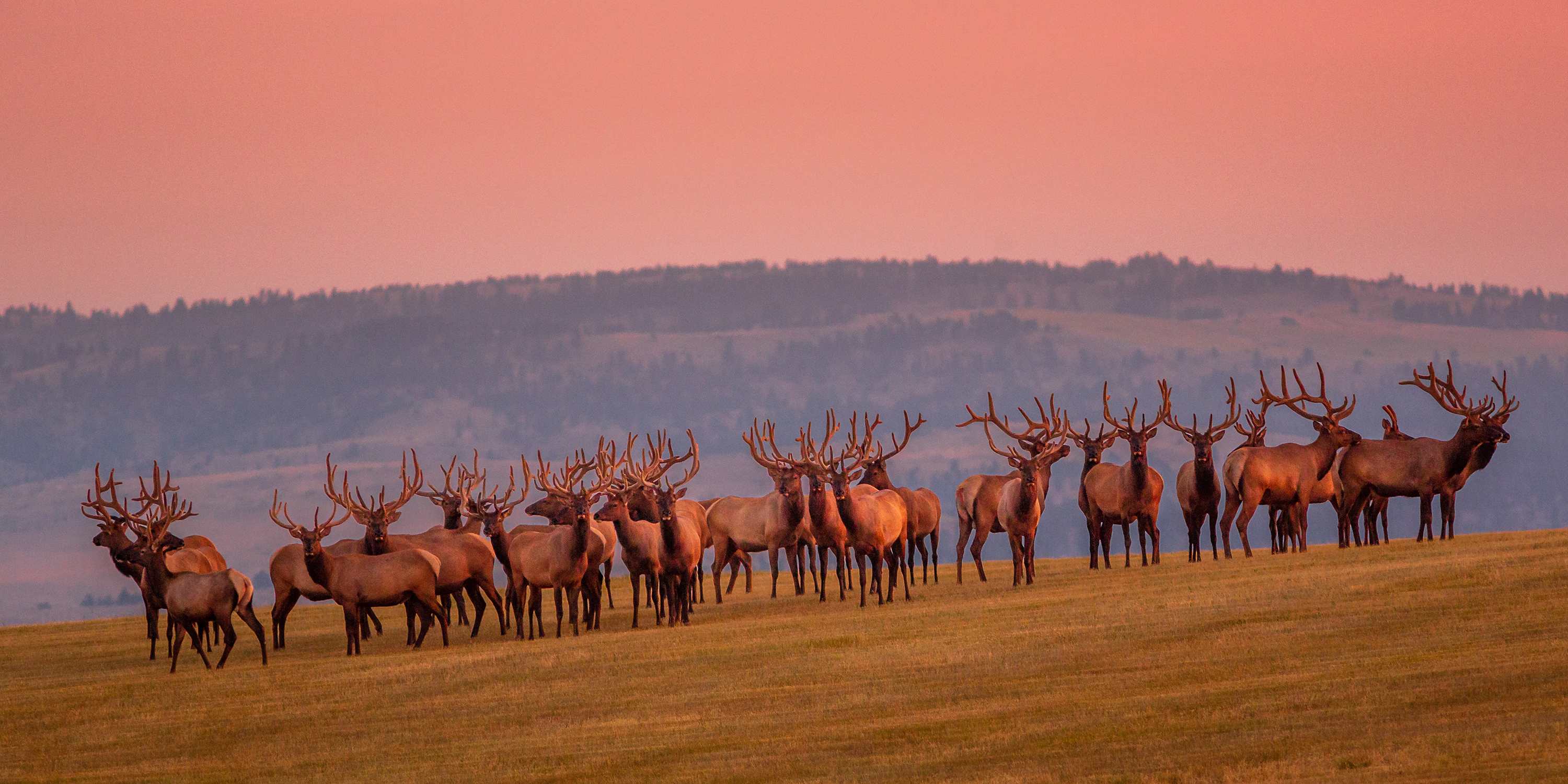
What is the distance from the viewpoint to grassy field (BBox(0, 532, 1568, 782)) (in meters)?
18.3

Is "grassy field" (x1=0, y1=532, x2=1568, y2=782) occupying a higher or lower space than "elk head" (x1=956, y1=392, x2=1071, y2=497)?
lower

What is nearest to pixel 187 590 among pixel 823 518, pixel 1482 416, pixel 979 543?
pixel 823 518

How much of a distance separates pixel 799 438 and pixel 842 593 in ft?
12.5

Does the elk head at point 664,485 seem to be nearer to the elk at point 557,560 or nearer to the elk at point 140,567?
the elk at point 557,560

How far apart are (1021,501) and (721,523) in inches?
Result: 243

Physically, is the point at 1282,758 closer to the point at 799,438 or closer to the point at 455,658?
the point at 455,658

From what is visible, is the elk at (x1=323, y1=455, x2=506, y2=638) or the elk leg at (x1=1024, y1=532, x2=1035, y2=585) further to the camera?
the elk leg at (x1=1024, y1=532, x2=1035, y2=585)

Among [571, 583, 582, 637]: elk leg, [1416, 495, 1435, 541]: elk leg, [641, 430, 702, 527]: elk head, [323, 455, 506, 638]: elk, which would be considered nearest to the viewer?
[571, 583, 582, 637]: elk leg

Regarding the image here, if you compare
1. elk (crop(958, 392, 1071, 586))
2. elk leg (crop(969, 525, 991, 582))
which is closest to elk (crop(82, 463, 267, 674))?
elk (crop(958, 392, 1071, 586))

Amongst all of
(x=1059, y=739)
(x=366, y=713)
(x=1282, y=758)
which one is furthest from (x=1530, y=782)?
(x=366, y=713)

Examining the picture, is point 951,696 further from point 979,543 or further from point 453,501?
point 453,501

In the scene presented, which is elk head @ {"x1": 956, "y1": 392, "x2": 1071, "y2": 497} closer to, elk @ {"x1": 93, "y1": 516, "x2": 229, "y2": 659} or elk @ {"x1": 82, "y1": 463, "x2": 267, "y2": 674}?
elk @ {"x1": 82, "y1": 463, "x2": 267, "y2": 674}

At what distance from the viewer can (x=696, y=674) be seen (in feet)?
80.8

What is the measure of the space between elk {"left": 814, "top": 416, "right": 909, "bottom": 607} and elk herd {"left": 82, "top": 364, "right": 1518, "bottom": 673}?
0.16 feet
